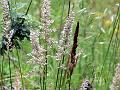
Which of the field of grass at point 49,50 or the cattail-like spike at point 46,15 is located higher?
the cattail-like spike at point 46,15

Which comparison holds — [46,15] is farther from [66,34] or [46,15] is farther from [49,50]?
[49,50]

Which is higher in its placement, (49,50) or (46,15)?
(46,15)

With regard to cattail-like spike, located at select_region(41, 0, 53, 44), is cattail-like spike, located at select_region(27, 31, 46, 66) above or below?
below

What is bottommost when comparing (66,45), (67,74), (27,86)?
(27,86)

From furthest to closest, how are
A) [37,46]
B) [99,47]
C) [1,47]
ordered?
[99,47] → [1,47] → [37,46]

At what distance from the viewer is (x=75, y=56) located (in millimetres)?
1460

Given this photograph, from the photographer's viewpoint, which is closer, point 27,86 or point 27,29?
point 27,29

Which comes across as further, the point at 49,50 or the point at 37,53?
the point at 49,50

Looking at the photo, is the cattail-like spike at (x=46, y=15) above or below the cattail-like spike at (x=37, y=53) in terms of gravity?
above

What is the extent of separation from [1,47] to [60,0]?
0.45 m

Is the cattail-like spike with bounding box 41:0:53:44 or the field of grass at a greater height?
the cattail-like spike with bounding box 41:0:53:44

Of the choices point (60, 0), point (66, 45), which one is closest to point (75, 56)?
point (66, 45)

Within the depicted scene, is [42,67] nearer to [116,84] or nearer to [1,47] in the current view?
[116,84]

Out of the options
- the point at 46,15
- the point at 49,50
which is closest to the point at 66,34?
the point at 46,15
